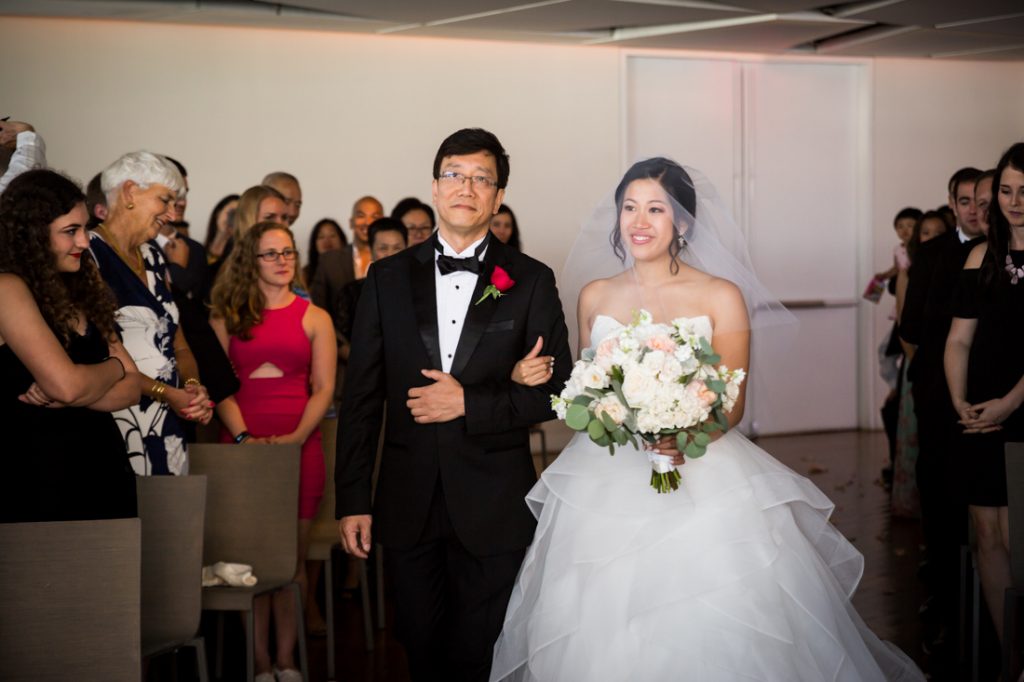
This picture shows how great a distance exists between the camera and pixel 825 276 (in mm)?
11070

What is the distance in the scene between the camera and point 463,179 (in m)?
3.16

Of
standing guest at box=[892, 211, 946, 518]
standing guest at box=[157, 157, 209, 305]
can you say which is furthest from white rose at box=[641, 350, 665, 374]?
standing guest at box=[892, 211, 946, 518]

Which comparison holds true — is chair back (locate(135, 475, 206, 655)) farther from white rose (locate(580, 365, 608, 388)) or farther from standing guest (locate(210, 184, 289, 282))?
standing guest (locate(210, 184, 289, 282))

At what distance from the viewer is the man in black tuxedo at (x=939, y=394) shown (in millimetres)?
4766

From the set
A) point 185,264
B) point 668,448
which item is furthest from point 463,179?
point 185,264

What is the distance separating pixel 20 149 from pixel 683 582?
256 cm

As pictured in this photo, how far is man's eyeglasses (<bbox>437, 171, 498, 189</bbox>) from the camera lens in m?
3.16

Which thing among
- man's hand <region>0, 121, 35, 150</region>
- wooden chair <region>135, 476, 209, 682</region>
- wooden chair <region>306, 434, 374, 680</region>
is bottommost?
wooden chair <region>306, 434, 374, 680</region>

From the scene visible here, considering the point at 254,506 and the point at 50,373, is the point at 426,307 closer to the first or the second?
the point at 50,373

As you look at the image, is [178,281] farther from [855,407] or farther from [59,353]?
[855,407]

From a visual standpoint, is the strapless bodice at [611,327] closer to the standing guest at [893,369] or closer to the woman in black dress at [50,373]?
the woman in black dress at [50,373]

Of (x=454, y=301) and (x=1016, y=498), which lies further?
(x=1016, y=498)

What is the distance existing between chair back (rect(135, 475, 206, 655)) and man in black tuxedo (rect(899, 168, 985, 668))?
2799 millimetres

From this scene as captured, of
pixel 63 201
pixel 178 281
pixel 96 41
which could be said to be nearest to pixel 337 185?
pixel 96 41
